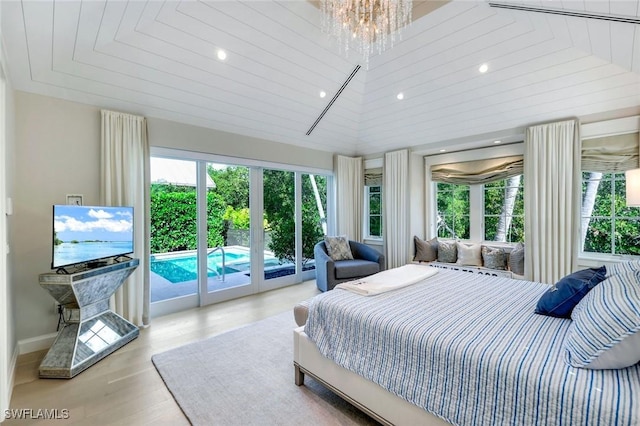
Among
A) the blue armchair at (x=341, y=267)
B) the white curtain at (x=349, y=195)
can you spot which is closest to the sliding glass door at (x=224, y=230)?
the white curtain at (x=349, y=195)

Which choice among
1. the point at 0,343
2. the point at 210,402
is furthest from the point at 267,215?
the point at 0,343

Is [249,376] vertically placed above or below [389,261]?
below

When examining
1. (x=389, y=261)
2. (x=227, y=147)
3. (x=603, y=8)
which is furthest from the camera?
(x=389, y=261)

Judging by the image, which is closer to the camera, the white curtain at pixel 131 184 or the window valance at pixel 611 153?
the white curtain at pixel 131 184

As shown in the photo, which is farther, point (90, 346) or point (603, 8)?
point (90, 346)

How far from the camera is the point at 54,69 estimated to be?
2654mm

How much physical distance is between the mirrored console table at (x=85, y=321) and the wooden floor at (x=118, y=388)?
85 mm

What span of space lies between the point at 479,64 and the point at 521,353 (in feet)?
10.6

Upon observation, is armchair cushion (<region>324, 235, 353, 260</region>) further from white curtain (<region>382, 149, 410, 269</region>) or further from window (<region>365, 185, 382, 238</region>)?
window (<region>365, 185, 382, 238</region>)

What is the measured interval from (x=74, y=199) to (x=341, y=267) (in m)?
3.39

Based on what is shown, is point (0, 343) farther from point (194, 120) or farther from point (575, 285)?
point (575, 285)

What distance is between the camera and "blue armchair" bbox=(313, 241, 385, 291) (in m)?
4.45

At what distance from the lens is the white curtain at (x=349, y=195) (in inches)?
223

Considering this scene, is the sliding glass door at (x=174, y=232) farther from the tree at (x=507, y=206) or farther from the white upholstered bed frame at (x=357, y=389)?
Answer: the tree at (x=507, y=206)
